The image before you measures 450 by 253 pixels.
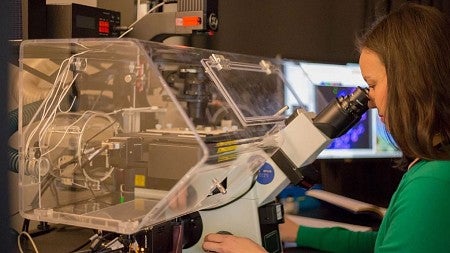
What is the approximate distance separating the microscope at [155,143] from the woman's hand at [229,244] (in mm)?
34

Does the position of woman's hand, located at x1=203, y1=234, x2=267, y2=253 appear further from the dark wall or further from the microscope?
the dark wall

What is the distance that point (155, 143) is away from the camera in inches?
40.8

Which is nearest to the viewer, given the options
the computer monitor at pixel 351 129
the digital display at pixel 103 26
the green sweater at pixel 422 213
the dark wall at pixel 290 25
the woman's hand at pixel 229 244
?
the green sweater at pixel 422 213

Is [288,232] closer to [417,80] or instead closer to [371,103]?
[371,103]

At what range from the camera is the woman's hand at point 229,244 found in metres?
1.13

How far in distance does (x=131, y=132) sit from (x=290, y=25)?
4.97 feet

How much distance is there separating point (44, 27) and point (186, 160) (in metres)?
0.79

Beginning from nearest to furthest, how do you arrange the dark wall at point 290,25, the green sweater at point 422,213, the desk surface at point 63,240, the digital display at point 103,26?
the green sweater at point 422,213 < the desk surface at point 63,240 < the digital display at point 103,26 < the dark wall at point 290,25

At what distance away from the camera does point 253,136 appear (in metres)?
1.14

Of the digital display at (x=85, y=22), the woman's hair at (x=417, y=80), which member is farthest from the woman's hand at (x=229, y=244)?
the digital display at (x=85, y=22)

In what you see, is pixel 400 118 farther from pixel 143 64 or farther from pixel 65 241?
pixel 65 241

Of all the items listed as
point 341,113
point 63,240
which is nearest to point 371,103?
point 341,113

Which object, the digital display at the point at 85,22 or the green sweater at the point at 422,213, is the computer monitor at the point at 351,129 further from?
the green sweater at the point at 422,213

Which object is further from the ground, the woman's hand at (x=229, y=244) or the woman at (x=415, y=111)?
the woman at (x=415, y=111)
